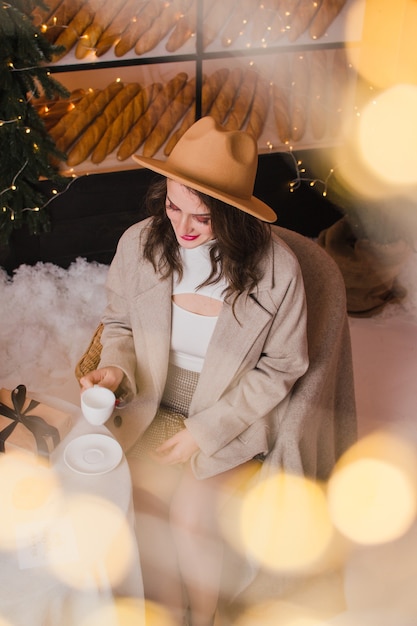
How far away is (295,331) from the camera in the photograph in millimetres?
1531

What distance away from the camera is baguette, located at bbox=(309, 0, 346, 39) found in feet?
9.30

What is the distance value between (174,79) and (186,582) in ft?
6.51

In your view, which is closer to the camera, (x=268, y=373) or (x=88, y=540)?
(x=88, y=540)

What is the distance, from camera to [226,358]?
1566 mm

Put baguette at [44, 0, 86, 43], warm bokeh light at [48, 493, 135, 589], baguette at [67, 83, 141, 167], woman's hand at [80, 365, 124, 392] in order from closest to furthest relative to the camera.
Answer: warm bokeh light at [48, 493, 135, 589] < woman's hand at [80, 365, 124, 392] < baguette at [44, 0, 86, 43] < baguette at [67, 83, 141, 167]

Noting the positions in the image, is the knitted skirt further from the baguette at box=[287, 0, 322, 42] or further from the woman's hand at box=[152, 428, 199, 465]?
the baguette at box=[287, 0, 322, 42]

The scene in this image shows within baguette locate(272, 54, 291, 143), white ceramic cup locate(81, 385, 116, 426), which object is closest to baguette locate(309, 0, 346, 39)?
baguette locate(272, 54, 291, 143)

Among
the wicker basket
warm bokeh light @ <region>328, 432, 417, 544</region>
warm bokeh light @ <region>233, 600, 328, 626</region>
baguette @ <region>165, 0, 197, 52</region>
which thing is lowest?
warm bokeh light @ <region>233, 600, 328, 626</region>

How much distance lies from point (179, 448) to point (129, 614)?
37cm

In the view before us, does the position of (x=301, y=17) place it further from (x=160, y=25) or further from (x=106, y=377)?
(x=106, y=377)

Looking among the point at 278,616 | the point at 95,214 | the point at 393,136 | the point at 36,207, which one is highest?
the point at 393,136

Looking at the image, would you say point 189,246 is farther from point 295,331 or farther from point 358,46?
point 358,46

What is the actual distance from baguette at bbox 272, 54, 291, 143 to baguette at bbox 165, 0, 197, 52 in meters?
0.43

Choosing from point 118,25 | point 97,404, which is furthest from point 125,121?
point 97,404
